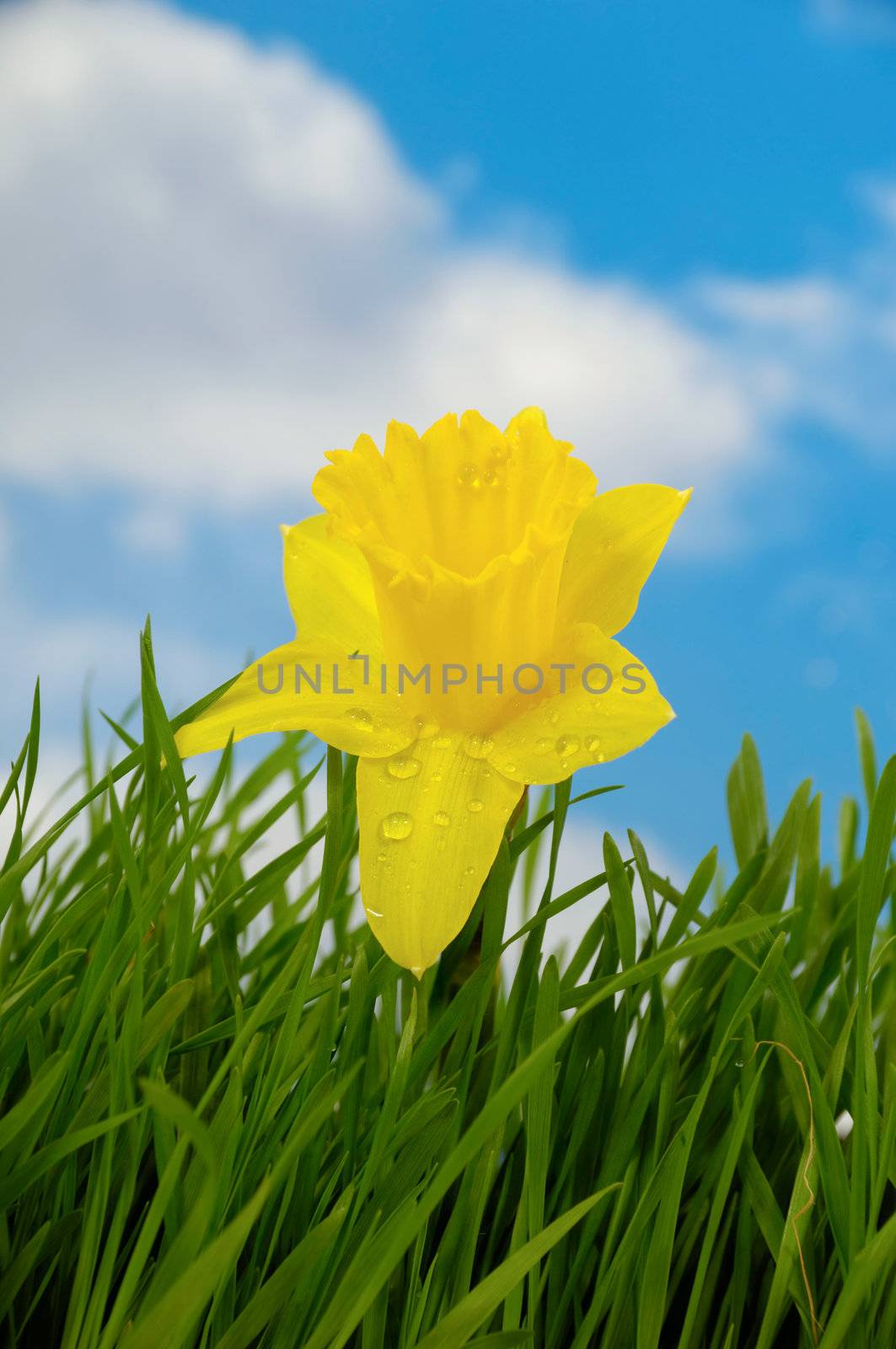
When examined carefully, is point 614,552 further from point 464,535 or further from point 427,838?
point 427,838

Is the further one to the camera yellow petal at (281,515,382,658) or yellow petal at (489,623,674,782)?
yellow petal at (281,515,382,658)

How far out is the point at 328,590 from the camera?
792 millimetres

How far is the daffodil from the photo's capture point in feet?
2.00

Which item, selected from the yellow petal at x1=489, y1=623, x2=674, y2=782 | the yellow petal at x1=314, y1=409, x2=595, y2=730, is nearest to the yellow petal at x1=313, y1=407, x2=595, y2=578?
the yellow petal at x1=314, y1=409, x2=595, y2=730

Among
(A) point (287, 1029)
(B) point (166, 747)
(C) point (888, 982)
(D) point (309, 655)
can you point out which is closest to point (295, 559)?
(D) point (309, 655)

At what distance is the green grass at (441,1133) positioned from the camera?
57cm

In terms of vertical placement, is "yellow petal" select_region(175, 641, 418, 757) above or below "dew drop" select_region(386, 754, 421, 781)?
above

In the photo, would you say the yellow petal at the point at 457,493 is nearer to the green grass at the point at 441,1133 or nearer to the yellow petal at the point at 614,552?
the yellow petal at the point at 614,552

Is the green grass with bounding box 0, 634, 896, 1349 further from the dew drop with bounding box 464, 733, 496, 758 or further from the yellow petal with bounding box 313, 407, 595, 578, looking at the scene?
the yellow petal with bounding box 313, 407, 595, 578

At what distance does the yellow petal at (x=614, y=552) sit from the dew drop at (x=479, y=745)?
0.10 m

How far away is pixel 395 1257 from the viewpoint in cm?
50

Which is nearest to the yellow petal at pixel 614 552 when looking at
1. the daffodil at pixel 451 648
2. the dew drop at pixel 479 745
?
the daffodil at pixel 451 648

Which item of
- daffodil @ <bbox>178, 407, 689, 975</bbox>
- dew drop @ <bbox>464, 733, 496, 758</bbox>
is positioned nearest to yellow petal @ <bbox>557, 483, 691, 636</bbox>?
daffodil @ <bbox>178, 407, 689, 975</bbox>

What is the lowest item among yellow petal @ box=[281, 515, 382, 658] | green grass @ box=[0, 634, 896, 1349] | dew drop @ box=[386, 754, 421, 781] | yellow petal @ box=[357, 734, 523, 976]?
green grass @ box=[0, 634, 896, 1349]
